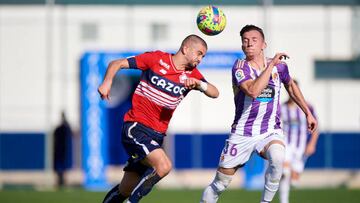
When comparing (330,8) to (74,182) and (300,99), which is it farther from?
(300,99)

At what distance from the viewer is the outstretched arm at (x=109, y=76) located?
1058cm

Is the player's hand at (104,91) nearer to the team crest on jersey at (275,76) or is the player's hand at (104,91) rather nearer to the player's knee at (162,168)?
the player's knee at (162,168)

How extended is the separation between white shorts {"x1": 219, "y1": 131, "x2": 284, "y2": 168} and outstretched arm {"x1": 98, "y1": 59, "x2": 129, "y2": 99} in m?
1.56

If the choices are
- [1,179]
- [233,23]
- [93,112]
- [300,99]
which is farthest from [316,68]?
[300,99]

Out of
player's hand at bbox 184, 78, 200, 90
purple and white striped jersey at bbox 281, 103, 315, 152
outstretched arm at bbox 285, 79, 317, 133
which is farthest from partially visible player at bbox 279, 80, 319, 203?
player's hand at bbox 184, 78, 200, 90

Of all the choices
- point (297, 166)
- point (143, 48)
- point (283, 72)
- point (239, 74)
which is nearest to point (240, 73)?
point (239, 74)

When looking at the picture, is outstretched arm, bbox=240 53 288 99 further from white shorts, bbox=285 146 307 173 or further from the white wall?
the white wall

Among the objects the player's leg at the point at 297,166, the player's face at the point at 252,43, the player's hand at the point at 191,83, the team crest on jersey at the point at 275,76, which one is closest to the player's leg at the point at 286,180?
the player's leg at the point at 297,166

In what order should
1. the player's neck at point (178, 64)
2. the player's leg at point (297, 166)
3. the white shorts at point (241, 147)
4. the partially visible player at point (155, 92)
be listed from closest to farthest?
the partially visible player at point (155, 92)
the player's neck at point (178, 64)
the white shorts at point (241, 147)
the player's leg at point (297, 166)

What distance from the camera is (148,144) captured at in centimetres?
1110

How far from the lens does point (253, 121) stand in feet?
37.9

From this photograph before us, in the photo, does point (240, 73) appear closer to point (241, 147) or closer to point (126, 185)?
point (241, 147)

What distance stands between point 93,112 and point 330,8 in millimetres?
8342

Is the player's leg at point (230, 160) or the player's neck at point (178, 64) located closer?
the player's neck at point (178, 64)
